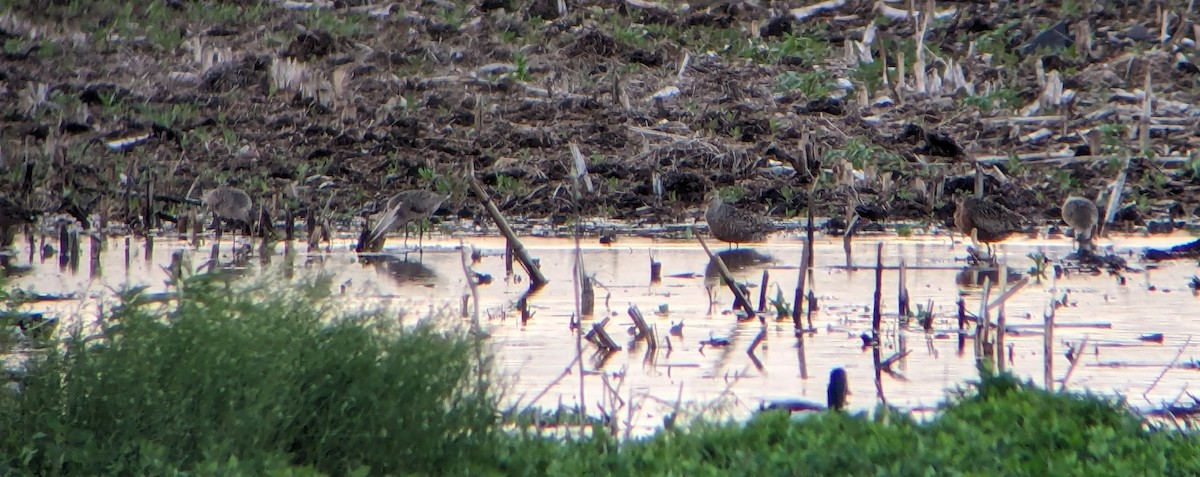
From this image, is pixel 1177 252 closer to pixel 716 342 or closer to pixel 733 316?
pixel 733 316

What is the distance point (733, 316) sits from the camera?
32.9ft

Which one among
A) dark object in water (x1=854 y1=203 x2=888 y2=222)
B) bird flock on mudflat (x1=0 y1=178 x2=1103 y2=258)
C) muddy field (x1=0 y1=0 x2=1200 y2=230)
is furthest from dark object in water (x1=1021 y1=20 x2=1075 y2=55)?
bird flock on mudflat (x1=0 y1=178 x2=1103 y2=258)

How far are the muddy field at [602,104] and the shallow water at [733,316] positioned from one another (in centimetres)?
168

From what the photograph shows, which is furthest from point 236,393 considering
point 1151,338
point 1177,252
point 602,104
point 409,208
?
point 602,104

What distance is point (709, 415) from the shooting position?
23.7 ft

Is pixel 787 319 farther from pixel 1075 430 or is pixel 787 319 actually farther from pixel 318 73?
pixel 318 73

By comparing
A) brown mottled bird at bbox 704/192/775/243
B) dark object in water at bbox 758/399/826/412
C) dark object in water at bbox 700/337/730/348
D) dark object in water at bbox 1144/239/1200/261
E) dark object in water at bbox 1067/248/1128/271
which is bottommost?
dark object in water at bbox 758/399/826/412

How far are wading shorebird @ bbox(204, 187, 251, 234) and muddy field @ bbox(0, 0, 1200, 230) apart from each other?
61 centimetres

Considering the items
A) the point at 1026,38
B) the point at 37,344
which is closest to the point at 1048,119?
the point at 1026,38

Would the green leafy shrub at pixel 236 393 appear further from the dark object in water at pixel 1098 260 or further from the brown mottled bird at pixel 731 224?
the brown mottled bird at pixel 731 224

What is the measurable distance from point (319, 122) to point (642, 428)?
448 inches

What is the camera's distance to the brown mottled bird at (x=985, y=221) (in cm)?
1326

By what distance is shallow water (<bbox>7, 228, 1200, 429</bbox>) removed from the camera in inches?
310

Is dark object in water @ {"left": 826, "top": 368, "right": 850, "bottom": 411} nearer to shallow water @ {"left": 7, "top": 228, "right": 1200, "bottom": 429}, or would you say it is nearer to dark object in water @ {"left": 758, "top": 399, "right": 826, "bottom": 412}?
dark object in water @ {"left": 758, "top": 399, "right": 826, "bottom": 412}
